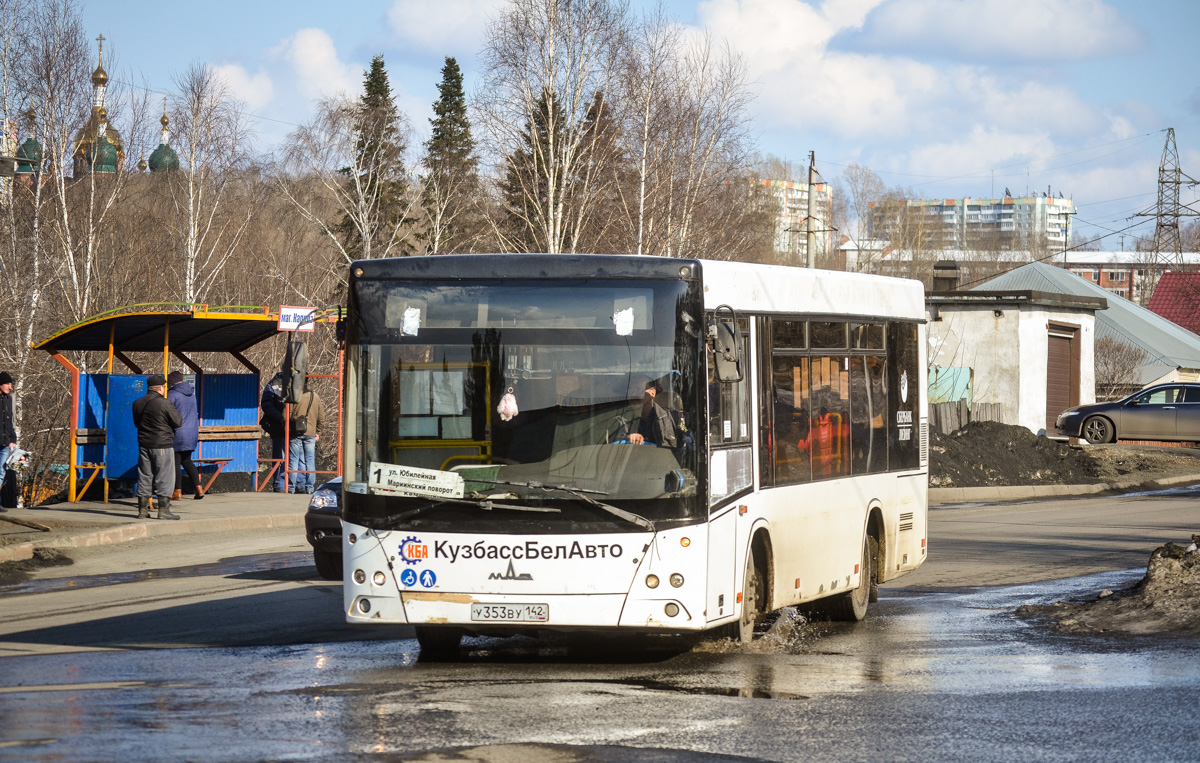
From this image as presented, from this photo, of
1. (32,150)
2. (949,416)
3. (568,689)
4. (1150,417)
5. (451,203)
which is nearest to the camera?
(568,689)

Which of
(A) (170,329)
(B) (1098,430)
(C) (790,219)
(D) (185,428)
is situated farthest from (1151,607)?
(C) (790,219)

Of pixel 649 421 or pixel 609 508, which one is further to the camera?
pixel 649 421

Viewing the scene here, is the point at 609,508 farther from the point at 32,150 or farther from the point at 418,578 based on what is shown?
the point at 32,150

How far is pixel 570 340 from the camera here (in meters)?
8.42

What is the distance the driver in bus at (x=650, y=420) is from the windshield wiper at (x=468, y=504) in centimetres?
67

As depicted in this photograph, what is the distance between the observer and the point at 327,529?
1325 centimetres

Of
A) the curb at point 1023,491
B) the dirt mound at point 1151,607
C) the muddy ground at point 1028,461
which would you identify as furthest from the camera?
the muddy ground at point 1028,461

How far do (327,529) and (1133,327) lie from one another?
5725 cm

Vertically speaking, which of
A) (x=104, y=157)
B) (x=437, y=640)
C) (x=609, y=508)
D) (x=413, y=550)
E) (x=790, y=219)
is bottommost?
(x=437, y=640)

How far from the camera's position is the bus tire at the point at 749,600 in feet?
29.5

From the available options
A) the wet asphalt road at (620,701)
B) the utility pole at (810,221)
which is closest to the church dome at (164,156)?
the utility pole at (810,221)

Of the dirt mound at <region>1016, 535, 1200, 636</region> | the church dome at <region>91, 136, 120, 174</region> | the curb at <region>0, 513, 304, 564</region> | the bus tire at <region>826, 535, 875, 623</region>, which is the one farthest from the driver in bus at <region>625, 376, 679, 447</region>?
the church dome at <region>91, 136, 120, 174</region>

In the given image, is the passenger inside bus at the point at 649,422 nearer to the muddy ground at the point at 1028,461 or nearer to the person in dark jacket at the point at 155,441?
the person in dark jacket at the point at 155,441

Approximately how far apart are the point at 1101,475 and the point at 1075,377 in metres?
16.4
